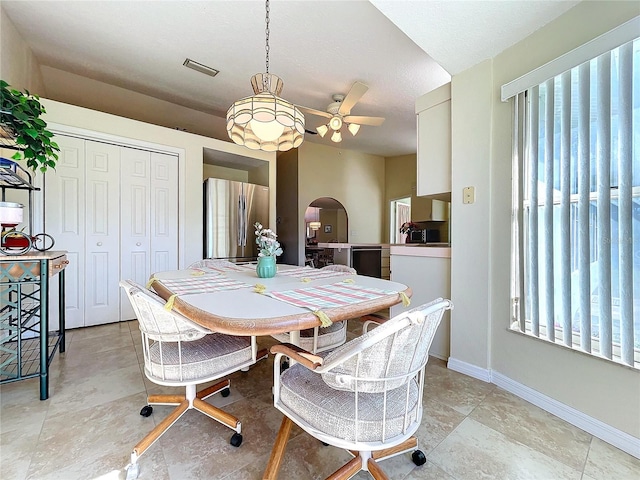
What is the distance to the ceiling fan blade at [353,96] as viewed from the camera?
104 inches

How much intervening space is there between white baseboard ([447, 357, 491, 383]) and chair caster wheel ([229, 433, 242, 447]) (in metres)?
1.65

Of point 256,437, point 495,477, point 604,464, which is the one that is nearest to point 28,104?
point 256,437

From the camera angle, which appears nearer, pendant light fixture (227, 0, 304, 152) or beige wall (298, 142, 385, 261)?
pendant light fixture (227, 0, 304, 152)

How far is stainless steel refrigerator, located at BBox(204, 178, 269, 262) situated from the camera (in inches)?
151

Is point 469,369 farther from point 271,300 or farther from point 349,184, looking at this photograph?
point 349,184

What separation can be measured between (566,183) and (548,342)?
94 centimetres

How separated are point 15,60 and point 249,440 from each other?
11.8 ft

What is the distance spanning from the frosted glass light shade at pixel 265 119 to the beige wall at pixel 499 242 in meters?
1.31

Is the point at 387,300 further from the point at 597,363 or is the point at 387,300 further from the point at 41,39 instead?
the point at 41,39

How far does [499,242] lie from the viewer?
74.2 inches

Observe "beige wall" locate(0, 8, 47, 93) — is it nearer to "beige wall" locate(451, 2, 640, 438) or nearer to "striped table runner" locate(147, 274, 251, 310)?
"striped table runner" locate(147, 274, 251, 310)

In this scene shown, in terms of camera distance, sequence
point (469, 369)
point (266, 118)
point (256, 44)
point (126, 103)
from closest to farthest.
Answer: point (266, 118) → point (469, 369) → point (256, 44) → point (126, 103)

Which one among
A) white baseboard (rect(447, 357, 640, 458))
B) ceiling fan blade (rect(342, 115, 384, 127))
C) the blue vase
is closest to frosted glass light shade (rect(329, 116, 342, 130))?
ceiling fan blade (rect(342, 115, 384, 127))

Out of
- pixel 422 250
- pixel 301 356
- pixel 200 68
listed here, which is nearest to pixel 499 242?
pixel 422 250
